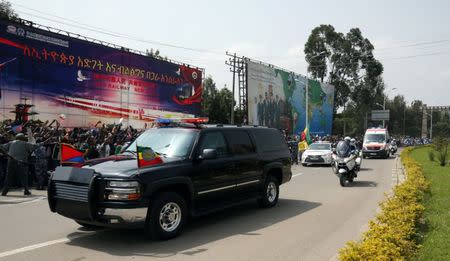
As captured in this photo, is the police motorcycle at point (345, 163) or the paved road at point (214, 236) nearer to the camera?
the paved road at point (214, 236)

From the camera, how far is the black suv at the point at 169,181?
255 inches

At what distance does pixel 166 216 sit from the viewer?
7.07 m

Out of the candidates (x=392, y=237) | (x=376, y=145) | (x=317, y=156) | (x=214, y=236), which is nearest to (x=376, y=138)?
(x=376, y=145)

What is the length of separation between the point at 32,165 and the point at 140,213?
9.00 metres

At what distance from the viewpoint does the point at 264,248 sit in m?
6.64

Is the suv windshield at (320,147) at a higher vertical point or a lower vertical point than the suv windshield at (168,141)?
lower

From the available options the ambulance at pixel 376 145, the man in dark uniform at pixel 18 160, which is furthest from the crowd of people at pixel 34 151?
the ambulance at pixel 376 145

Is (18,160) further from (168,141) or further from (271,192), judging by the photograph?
(271,192)

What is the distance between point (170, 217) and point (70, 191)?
1588mm

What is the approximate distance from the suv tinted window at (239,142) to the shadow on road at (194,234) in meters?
1.34

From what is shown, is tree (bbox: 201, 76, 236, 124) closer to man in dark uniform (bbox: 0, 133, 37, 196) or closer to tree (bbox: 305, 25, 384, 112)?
tree (bbox: 305, 25, 384, 112)

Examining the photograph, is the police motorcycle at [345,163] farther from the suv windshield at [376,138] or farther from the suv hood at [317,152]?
the suv windshield at [376,138]

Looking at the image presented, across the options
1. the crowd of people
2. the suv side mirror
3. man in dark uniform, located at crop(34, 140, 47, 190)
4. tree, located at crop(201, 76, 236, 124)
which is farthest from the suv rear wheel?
tree, located at crop(201, 76, 236, 124)

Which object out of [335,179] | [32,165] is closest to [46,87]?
[32,165]
